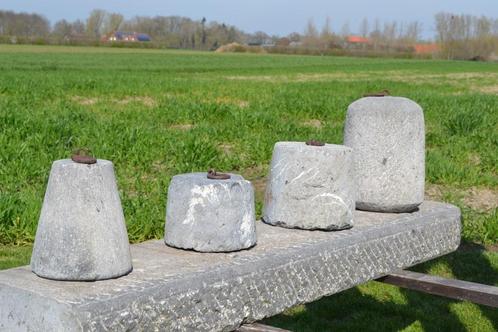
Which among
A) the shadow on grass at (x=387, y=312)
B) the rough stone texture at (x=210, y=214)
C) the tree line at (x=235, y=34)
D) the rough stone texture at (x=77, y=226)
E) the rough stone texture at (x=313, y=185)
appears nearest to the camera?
the rough stone texture at (x=77, y=226)

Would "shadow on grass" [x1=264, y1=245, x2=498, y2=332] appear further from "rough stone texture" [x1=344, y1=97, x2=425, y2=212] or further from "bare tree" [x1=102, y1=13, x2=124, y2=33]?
"bare tree" [x1=102, y1=13, x2=124, y2=33]

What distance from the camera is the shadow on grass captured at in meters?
5.66

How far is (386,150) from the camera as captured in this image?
505cm

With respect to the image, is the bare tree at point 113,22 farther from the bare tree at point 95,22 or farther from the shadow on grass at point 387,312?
the shadow on grass at point 387,312

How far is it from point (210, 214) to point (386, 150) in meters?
1.53

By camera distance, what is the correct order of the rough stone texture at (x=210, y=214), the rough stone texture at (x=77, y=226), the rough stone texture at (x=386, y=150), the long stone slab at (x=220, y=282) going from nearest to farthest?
the long stone slab at (x=220, y=282)
the rough stone texture at (x=77, y=226)
the rough stone texture at (x=210, y=214)
the rough stone texture at (x=386, y=150)

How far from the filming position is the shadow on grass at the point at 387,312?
18.6 feet

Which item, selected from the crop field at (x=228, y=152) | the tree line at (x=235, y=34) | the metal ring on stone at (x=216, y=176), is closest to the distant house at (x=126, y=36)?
the tree line at (x=235, y=34)

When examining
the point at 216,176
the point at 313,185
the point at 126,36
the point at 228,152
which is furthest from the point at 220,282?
the point at 126,36

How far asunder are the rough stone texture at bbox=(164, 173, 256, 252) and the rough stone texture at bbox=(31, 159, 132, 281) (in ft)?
1.73

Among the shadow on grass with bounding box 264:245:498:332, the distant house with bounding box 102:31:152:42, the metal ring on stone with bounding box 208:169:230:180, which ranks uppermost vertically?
the metal ring on stone with bounding box 208:169:230:180

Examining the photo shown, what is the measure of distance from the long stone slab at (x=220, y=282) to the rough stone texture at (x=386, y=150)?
0.39ft

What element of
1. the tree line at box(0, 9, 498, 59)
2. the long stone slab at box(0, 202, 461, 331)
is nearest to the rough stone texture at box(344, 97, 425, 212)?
the long stone slab at box(0, 202, 461, 331)

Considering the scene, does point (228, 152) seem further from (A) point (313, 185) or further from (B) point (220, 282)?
(B) point (220, 282)
